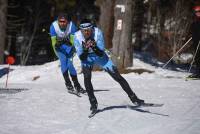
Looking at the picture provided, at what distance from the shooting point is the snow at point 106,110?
10.2 metres

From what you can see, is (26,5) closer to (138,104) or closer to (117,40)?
(117,40)

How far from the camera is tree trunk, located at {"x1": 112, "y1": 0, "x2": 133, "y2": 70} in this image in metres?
17.4

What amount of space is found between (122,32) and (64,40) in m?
4.43

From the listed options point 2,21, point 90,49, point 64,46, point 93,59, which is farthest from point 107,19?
point 90,49

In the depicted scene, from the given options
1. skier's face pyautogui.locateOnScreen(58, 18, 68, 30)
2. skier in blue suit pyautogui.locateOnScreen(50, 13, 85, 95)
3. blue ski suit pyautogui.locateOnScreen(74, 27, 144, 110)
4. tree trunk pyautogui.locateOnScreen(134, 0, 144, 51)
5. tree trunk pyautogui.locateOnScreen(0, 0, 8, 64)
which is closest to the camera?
blue ski suit pyautogui.locateOnScreen(74, 27, 144, 110)

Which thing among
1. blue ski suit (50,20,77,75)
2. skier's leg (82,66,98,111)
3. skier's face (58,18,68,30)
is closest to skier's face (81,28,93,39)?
skier's leg (82,66,98,111)

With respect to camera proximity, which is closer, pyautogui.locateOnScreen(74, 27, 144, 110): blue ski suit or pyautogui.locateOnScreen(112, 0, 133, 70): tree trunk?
pyautogui.locateOnScreen(74, 27, 144, 110): blue ski suit

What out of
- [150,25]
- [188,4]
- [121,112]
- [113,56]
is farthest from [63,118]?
[150,25]

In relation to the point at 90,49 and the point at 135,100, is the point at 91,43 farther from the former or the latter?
the point at 135,100

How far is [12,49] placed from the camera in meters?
32.1

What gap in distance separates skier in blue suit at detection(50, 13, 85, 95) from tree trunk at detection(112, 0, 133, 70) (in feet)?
13.5

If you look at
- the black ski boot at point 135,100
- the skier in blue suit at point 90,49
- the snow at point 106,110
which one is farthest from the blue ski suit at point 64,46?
the black ski boot at point 135,100

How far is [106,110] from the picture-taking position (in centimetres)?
1166

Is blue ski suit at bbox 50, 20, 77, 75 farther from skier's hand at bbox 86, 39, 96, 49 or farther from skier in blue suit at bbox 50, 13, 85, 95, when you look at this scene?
skier's hand at bbox 86, 39, 96, 49
